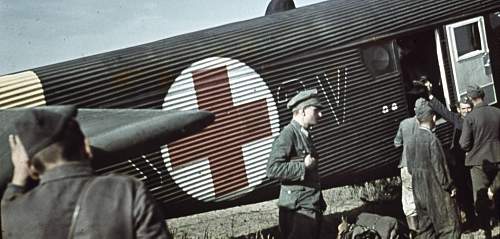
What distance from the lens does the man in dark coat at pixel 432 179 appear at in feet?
18.2

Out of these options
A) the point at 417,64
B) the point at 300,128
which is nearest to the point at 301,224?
the point at 300,128

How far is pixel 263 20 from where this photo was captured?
7.17 meters

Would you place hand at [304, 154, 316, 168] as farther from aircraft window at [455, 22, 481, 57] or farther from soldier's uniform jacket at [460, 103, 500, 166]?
aircraft window at [455, 22, 481, 57]

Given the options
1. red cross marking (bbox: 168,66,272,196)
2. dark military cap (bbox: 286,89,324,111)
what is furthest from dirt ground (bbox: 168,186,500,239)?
dark military cap (bbox: 286,89,324,111)

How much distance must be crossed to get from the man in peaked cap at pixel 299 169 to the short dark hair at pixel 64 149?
2641 millimetres

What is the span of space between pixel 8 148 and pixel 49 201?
1145 millimetres

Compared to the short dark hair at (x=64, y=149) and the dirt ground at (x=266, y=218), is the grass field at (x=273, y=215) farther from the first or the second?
the short dark hair at (x=64, y=149)

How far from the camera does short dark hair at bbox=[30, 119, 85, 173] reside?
2252 mm

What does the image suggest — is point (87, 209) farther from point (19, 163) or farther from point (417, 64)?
point (417, 64)

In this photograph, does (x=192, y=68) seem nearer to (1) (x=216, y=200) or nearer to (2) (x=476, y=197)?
(1) (x=216, y=200)

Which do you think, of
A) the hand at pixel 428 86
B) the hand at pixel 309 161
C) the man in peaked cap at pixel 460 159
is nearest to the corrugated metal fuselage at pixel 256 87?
the man in peaked cap at pixel 460 159

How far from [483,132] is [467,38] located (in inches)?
82.4

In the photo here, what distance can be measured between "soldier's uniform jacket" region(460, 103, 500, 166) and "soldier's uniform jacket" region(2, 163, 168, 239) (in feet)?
16.9

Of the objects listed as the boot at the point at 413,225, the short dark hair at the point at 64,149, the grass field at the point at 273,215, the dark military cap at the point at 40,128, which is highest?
the dark military cap at the point at 40,128
